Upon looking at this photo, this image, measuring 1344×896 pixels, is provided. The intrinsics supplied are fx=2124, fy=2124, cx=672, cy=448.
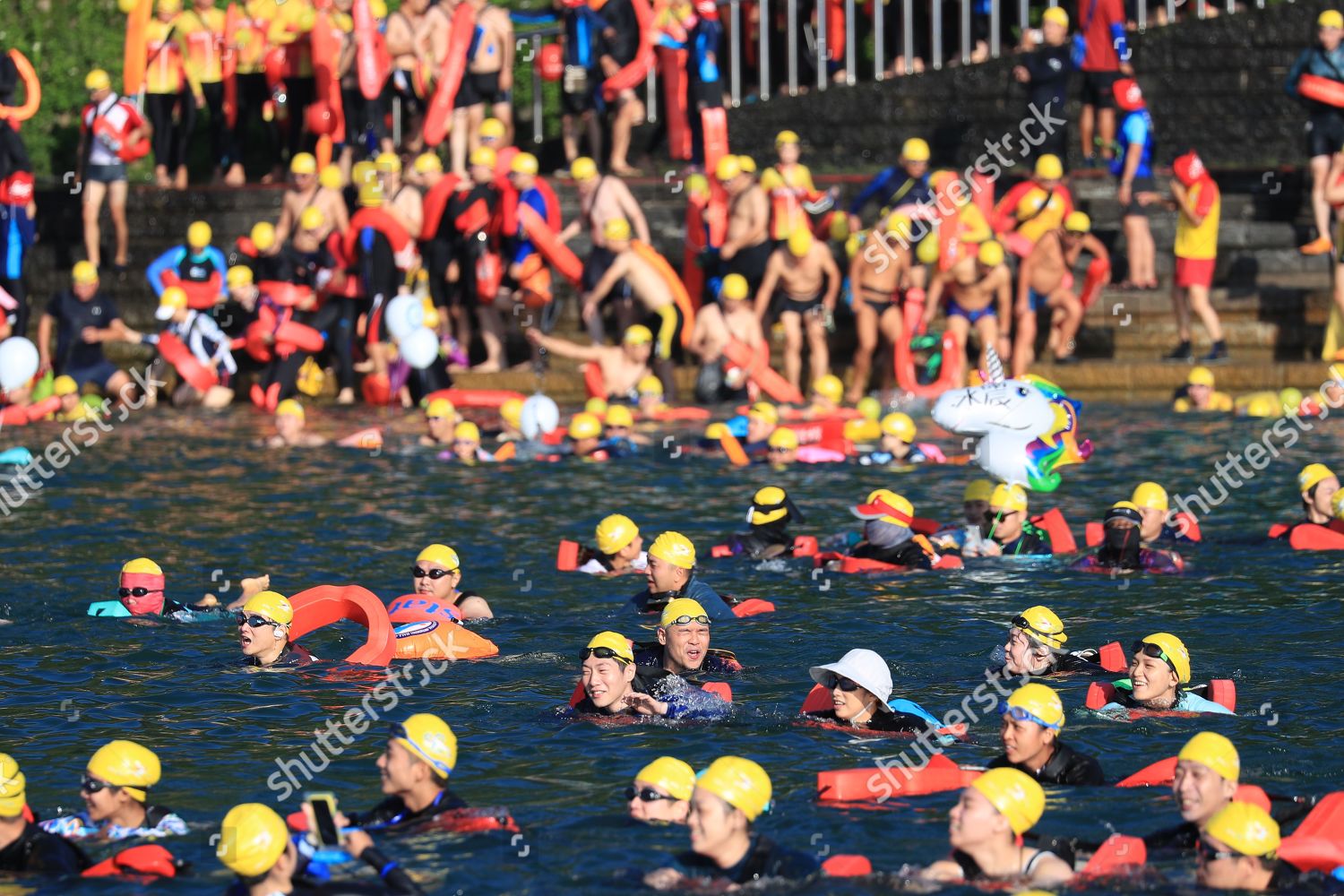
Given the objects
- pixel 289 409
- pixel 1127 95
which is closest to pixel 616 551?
pixel 289 409

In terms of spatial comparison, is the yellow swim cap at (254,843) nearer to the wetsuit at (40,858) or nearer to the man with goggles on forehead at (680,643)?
the wetsuit at (40,858)

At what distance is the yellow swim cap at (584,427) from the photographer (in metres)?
19.2

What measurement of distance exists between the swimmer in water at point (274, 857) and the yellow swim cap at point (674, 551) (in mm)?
4711

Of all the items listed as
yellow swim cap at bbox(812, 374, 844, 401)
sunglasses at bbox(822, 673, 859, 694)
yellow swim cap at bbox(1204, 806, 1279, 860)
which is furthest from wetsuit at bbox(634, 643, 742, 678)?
yellow swim cap at bbox(812, 374, 844, 401)

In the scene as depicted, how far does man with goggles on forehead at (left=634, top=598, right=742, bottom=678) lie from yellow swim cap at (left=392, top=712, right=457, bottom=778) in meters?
2.24

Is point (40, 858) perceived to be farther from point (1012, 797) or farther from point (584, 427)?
point (584, 427)

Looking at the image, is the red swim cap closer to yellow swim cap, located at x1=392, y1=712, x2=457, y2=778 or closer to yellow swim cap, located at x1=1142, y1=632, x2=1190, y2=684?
yellow swim cap, located at x1=1142, y1=632, x2=1190, y2=684

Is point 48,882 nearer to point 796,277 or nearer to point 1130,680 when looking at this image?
point 1130,680

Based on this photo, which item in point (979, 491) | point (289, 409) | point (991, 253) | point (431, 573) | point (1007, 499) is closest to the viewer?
point (431, 573)

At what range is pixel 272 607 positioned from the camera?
38.5 ft

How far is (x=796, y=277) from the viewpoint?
2200 centimetres

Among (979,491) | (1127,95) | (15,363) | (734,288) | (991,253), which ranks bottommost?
(979,491)

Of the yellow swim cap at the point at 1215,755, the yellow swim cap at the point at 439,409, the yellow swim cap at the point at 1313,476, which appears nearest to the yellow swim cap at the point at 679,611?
the yellow swim cap at the point at 1215,755

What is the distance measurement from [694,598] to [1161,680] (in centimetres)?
330
